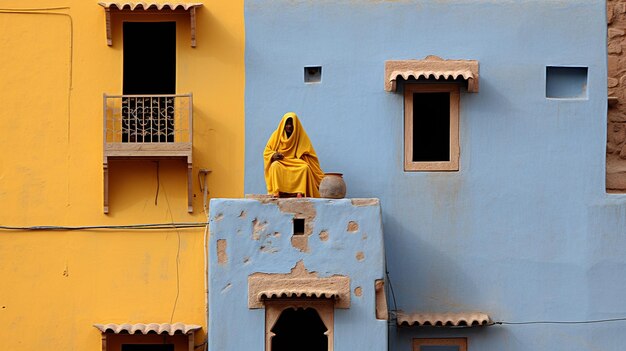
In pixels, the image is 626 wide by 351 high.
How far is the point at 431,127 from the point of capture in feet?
60.7

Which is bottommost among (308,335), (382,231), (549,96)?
(308,335)

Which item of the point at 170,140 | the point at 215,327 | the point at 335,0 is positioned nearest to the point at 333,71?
the point at 335,0

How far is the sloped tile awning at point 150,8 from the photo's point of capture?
18.0 m

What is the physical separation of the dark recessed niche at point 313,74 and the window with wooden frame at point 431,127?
990 mm

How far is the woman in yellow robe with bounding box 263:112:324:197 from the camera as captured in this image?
17453 millimetres

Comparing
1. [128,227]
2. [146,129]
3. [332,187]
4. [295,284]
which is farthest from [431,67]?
[128,227]

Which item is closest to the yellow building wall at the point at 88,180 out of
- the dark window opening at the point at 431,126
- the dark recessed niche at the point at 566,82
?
the dark window opening at the point at 431,126

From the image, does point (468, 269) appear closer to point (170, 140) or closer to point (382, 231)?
point (382, 231)

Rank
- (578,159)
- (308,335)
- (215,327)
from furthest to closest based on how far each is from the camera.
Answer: (308,335), (578,159), (215,327)

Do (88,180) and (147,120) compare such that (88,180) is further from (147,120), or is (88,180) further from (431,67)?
(431,67)

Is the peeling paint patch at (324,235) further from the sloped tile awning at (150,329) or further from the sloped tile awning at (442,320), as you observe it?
the sloped tile awning at (150,329)

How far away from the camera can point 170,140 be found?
18234 millimetres

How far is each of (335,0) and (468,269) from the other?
3.40 metres

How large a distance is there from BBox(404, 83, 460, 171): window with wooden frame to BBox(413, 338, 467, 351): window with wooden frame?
192 cm
